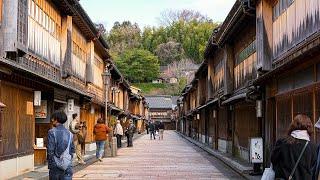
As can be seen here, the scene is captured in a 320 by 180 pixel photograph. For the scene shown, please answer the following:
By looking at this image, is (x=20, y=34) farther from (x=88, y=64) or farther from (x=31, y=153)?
(x=88, y=64)

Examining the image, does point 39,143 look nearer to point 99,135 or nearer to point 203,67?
point 99,135

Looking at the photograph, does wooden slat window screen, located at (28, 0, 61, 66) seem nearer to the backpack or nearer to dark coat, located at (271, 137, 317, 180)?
the backpack

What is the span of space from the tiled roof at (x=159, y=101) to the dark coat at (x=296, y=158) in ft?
450

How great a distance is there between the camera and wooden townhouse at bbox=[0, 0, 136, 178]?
17266mm

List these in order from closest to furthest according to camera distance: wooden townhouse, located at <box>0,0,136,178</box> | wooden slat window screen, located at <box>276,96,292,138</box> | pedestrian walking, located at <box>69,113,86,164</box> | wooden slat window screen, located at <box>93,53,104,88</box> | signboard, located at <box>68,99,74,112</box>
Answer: wooden slat window screen, located at <box>276,96,292,138</box> < wooden townhouse, located at <box>0,0,136,178</box> < pedestrian walking, located at <box>69,113,86,164</box> < signboard, located at <box>68,99,74,112</box> < wooden slat window screen, located at <box>93,53,104,88</box>

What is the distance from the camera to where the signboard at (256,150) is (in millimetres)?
19394

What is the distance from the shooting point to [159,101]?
484 feet

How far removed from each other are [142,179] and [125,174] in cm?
207

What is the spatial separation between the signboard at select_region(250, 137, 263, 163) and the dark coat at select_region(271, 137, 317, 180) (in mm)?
12133

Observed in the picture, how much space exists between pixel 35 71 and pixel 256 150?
26.7ft

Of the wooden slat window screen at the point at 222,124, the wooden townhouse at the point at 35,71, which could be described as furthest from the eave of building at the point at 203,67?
the wooden townhouse at the point at 35,71

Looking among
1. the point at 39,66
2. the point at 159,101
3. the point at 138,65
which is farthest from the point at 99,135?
the point at 138,65

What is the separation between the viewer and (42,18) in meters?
23.5

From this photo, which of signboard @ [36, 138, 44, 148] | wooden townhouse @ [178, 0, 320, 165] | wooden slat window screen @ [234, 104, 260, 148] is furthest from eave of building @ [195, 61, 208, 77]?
signboard @ [36, 138, 44, 148]
